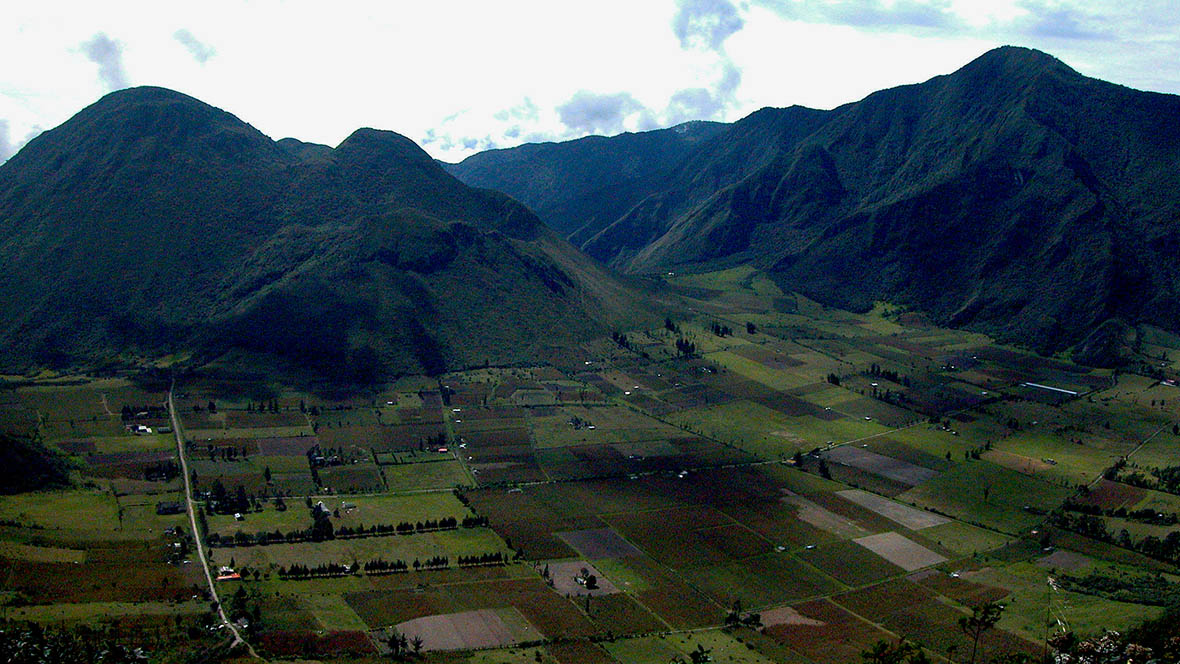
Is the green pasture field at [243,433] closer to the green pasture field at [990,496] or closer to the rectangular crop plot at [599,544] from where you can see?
the rectangular crop plot at [599,544]

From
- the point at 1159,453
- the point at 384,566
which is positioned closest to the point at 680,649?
the point at 384,566

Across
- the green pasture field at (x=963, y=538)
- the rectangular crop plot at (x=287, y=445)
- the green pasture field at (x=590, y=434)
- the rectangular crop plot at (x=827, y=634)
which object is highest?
the rectangular crop plot at (x=287, y=445)

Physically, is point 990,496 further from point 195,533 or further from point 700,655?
point 195,533

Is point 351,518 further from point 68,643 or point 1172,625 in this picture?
point 1172,625

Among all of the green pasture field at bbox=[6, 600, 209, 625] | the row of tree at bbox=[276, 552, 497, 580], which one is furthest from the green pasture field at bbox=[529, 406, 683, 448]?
the green pasture field at bbox=[6, 600, 209, 625]

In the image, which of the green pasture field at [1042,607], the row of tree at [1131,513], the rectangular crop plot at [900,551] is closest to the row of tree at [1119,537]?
the row of tree at [1131,513]

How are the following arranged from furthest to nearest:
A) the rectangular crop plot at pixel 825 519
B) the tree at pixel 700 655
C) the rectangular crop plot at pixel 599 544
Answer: the rectangular crop plot at pixel 825 519
the rectangular crop plot at pixel 599 544
the tree at pixel 700 655
